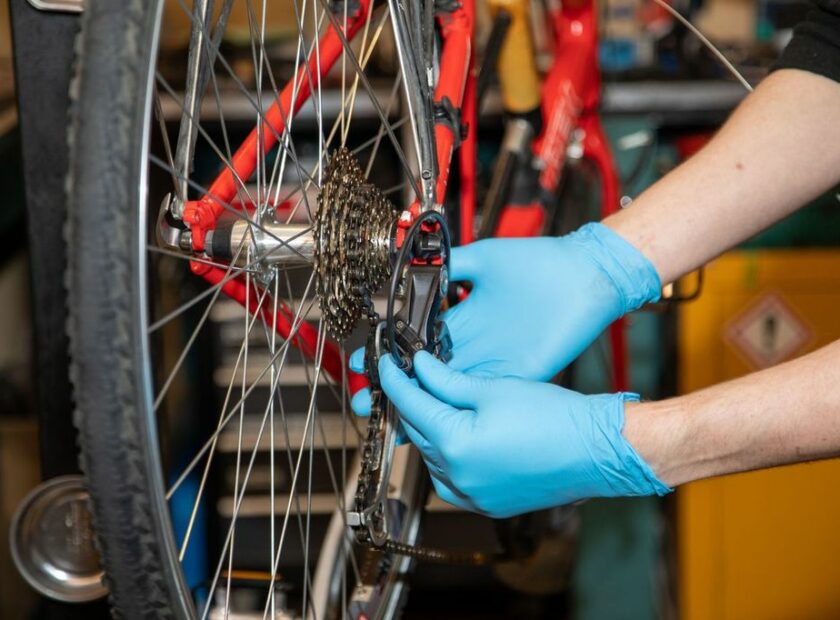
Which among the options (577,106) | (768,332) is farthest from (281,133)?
(768,332)

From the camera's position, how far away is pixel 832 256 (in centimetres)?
151

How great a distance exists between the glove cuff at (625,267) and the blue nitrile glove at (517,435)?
151 mm

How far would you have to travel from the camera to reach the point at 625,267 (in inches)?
34.4

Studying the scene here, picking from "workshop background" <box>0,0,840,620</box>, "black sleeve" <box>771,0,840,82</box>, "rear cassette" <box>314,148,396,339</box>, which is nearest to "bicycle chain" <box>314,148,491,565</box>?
"rear cassette" <box>314,148,396,339</box>

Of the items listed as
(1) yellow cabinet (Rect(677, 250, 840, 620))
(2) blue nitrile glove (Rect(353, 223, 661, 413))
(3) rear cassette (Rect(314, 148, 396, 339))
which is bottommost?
(1) yellow cabinet (Rect(677, 250, 840, 620))

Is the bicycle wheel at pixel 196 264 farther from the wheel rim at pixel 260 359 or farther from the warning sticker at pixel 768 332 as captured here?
the warning sticker at pixel 768 332

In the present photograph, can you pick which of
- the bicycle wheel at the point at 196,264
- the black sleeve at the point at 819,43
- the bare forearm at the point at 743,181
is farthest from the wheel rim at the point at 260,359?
the black sleeve at the point at 819,43

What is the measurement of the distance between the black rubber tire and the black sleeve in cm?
62

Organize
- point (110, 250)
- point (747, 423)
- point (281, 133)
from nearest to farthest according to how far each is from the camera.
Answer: point (110, 250) < point (747, 423) < point (281, 133)

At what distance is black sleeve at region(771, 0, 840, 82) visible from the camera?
920 mm

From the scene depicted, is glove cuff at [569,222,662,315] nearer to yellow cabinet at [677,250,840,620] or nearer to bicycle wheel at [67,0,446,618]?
bicycle wheel at [67,0,446,618]

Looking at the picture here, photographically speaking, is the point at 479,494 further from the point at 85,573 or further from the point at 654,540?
the point at 654,540

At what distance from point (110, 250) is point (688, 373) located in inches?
45.5

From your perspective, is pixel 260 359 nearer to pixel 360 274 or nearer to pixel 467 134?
pixel 467 134
